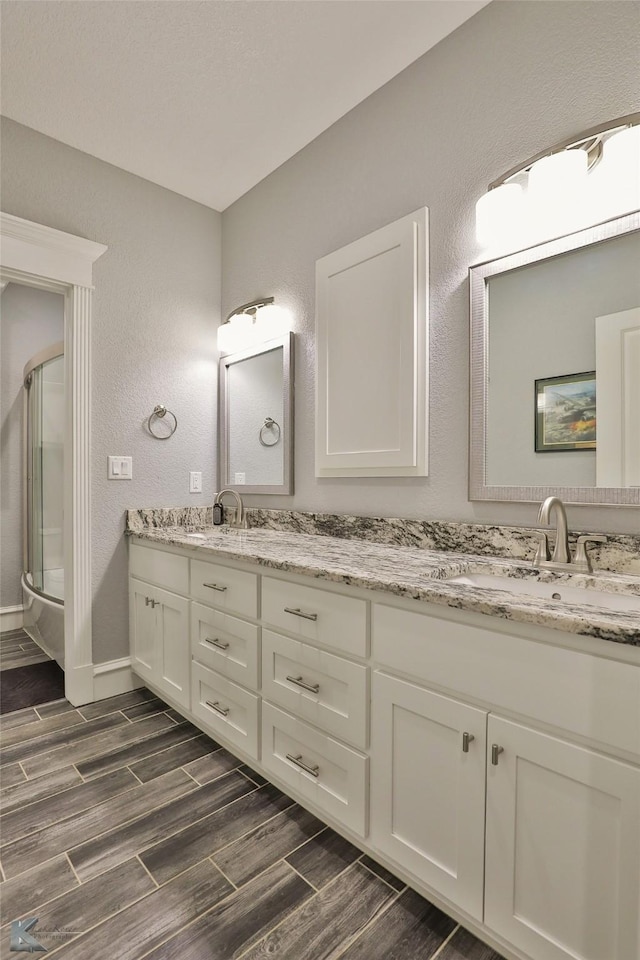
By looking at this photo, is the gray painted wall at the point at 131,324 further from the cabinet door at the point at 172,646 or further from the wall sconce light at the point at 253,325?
the cabinet door at the point at 172,646

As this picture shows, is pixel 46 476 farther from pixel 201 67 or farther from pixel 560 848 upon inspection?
pixel 560 848

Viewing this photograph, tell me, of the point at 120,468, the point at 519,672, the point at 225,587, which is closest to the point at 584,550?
the point at 519,672

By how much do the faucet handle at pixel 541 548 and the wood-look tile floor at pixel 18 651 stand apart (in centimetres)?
276

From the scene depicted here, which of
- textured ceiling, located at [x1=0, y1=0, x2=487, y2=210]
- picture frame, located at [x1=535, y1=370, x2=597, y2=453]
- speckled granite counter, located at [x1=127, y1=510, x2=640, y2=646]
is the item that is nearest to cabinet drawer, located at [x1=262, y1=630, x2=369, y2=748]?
speckled granite counter, located at [x1=127, y1=510, x2=640, y2=646]

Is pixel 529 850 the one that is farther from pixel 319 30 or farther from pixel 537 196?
pixel 319 30

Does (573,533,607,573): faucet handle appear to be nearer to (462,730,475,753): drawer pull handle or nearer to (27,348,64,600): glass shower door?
(462,730,475,753): drawer pull handle

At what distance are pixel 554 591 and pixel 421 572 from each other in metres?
0.35

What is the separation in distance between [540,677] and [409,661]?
32 centimetres

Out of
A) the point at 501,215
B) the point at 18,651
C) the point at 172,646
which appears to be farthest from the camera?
the point at 18,651

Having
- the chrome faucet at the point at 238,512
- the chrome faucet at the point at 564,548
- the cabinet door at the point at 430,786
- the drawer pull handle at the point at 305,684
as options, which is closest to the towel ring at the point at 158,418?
the chrome faucet at the point at 238,512

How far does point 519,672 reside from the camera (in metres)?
0.97

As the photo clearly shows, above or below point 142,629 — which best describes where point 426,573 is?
above

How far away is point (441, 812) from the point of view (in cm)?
110

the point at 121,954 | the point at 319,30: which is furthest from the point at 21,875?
the point at 319,30
